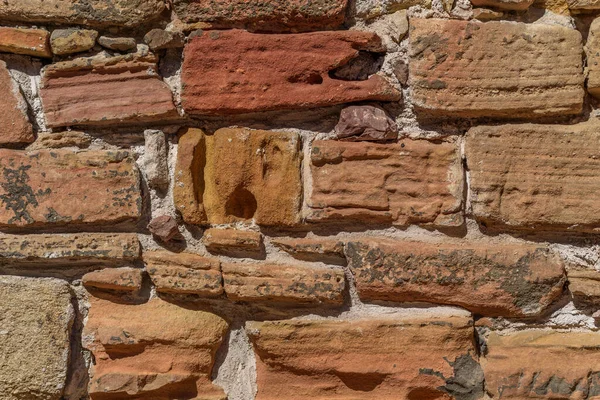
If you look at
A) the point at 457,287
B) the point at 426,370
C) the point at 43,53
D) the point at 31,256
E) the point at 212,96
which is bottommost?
the point at 426,370

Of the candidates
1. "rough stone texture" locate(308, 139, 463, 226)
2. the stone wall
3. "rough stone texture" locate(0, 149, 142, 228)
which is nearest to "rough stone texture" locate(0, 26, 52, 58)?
the stone wall

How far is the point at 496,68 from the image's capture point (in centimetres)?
95

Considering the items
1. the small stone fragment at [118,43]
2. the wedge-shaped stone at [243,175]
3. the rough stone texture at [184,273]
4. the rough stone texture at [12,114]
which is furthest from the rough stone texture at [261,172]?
the rough stone texture at [12,114]

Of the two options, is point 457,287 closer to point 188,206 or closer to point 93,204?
point 188,206

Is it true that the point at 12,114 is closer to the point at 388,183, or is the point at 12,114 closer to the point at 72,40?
the point at 72,40

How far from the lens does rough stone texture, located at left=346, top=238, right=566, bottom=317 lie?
970 mm

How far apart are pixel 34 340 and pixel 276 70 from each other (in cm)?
64

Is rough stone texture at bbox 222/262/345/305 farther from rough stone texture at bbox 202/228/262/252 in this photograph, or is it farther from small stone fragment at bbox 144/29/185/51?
small stone fragment at bbox 144/29/185/51

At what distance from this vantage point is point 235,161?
102cm

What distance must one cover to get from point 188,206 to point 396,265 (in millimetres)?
369

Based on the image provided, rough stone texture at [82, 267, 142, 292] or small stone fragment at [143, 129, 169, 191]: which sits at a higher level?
small stone fragment at [143, 129, 169, 191]

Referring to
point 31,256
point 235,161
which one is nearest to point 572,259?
point 235,161

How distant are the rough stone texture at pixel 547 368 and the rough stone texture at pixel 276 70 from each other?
1.53 ft

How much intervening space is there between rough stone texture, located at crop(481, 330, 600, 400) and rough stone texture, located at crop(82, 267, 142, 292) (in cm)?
62
